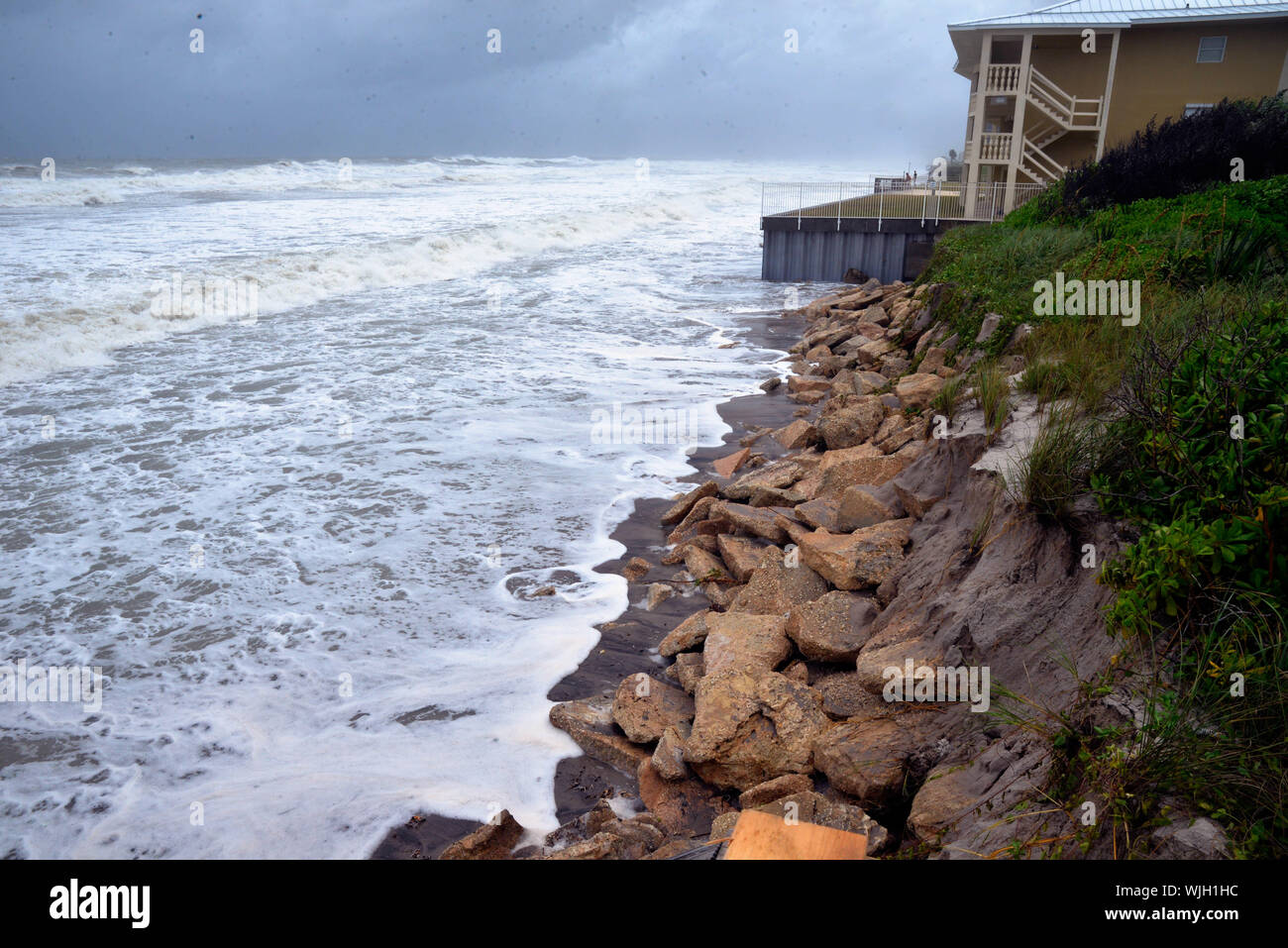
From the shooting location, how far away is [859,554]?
6.18 meters

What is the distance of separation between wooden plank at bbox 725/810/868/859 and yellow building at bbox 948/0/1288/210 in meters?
22.1

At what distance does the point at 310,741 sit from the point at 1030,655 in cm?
424

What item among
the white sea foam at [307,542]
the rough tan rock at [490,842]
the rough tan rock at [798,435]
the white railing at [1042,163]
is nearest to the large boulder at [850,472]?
the rough tan rock at [798,435]

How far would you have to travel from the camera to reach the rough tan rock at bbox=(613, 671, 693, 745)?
5148 mm

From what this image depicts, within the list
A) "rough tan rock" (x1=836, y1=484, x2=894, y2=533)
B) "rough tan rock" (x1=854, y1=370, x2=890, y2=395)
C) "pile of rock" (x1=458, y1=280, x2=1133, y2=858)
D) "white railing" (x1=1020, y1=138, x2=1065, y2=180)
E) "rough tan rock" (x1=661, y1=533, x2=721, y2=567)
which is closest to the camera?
"pile of rock" (x1=458, y1=280, x2=1133, y2=858)

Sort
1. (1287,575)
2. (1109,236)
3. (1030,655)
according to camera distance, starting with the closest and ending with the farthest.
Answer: (1287,575)
(1030,655)
(1109,236)

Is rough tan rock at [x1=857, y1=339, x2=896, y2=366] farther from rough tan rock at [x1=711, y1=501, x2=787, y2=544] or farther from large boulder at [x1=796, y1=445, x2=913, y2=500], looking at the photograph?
A: rough tan rock at [x1=711, y1=501, x2=787, y2=544]

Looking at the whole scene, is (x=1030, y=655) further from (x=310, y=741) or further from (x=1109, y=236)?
(x=1109, y=236)

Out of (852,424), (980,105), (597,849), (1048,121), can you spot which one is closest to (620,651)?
(597,849)

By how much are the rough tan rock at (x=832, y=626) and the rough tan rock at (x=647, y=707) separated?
851 millimetres

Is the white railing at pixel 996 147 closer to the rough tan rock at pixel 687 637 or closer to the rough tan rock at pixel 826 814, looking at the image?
the rough tan rock at pixel 687 637

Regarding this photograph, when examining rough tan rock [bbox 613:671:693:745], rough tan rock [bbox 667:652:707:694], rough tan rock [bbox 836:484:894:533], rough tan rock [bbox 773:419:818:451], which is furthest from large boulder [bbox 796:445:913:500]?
rough tan rock [bbox 613:671:693:745]
